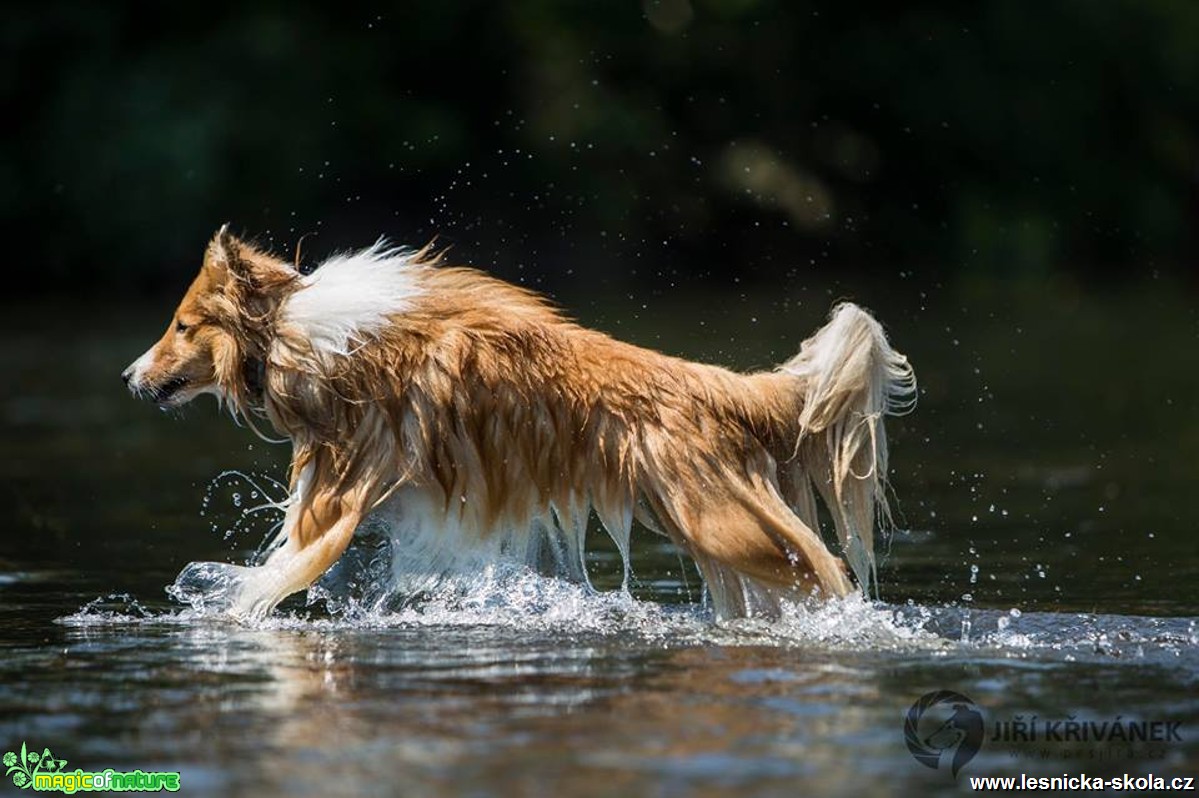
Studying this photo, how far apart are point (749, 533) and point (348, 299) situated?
204 centimetres

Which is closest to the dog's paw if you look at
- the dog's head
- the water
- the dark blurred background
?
the water

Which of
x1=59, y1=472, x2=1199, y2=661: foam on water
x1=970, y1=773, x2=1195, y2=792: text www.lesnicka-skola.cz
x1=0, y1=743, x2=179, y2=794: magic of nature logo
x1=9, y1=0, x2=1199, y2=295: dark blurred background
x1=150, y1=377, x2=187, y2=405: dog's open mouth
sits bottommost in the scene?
x1=970, y1=773, x2=1195, y2=792: text www.lesnicka-skola.cz

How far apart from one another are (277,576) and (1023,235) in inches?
1108

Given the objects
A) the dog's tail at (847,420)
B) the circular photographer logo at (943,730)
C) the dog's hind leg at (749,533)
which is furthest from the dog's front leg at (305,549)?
the circular photographer logo at (943,730)

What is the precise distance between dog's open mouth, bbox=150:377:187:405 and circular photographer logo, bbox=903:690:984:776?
3.84 meters

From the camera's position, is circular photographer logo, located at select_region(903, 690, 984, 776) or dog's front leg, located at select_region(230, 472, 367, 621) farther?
dog's front leg, located at select_region(230, 472, 367, 621)

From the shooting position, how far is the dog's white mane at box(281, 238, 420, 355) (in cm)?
848

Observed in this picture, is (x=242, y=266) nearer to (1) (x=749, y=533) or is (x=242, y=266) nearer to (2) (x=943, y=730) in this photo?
(1) (x=749, y=533)

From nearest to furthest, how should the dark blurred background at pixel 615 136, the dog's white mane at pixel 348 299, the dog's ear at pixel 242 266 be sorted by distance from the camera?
the dog's white mane at pixel 348 299, the dog's ear at pixel 242 266, the dark blurred background at pixel 615 136

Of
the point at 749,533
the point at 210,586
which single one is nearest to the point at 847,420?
the point at 749,533

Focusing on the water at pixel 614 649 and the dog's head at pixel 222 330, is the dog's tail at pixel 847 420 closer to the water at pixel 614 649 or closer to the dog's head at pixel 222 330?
the water at pixel 614 649

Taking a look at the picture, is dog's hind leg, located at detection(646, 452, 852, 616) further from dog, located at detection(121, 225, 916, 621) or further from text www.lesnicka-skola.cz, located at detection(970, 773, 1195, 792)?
text www.lesnicka-skola.cz, located at detection(970, 773, 1195, 792)

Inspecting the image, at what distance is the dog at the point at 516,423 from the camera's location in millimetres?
8219

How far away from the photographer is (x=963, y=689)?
22.7 feet
